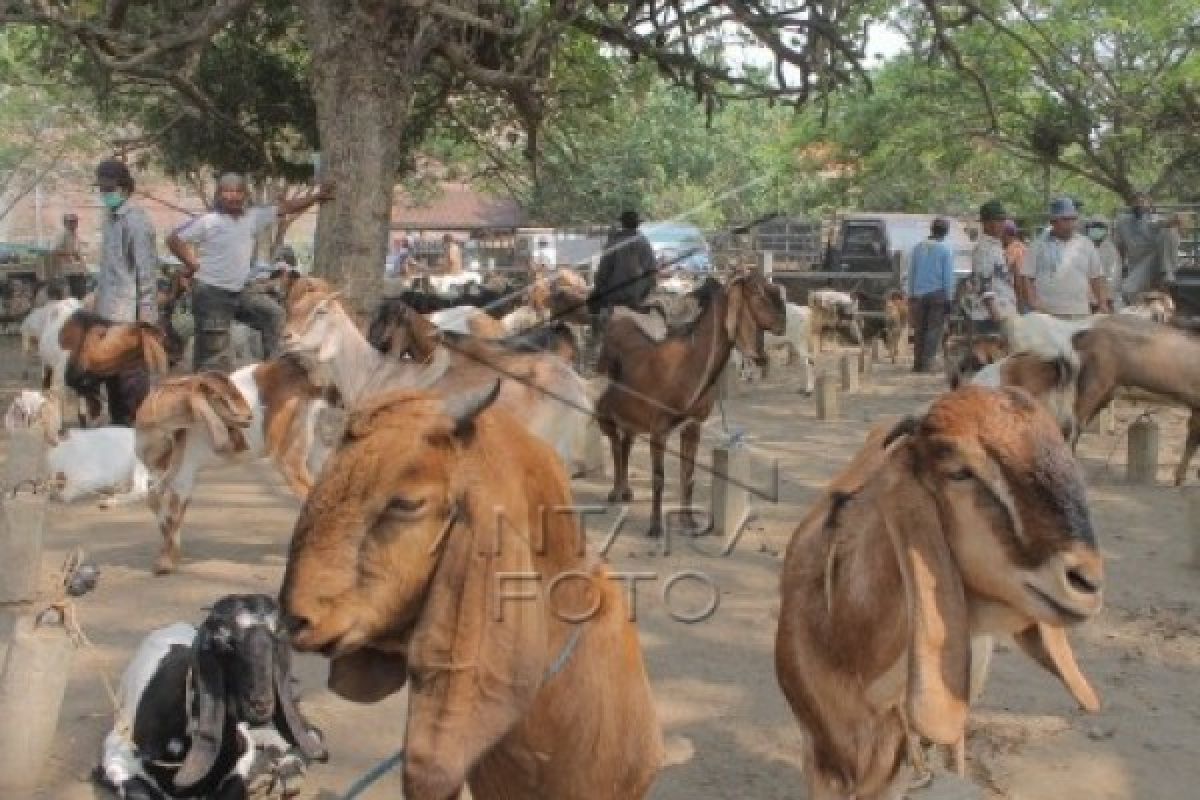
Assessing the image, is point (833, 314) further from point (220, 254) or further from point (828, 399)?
point (220, 254)

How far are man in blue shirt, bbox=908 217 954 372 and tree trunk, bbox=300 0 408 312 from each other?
897 centimetres

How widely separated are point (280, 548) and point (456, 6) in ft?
16.1

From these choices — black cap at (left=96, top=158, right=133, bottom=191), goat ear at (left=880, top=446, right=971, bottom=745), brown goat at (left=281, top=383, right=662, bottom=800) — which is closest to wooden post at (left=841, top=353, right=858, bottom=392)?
black cap at (left=96, top=158, right=133, bottom=191)

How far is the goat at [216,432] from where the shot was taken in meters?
7.44

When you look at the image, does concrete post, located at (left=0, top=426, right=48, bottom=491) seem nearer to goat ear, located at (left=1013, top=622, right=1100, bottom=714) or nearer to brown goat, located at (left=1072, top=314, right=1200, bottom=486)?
goat ear, located at (left=1013, top=622, right=1100, bottom=714)

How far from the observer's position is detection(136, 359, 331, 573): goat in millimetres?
7441

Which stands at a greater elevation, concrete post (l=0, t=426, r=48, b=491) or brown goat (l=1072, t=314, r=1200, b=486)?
brown goat (l=1072, t=314, r=1200, b=486)

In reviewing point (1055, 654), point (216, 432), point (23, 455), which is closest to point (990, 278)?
point (216, 432)

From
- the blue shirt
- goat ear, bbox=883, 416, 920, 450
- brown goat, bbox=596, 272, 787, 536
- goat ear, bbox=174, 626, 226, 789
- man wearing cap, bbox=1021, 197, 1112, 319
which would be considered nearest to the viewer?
goat ear, bbox=883, 416, 920, 450

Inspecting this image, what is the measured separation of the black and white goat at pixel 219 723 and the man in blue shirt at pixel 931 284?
14025 mm

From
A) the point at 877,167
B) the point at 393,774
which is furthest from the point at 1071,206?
the point at 877,167

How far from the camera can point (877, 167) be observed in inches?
1120

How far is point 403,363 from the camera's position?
8117 mm

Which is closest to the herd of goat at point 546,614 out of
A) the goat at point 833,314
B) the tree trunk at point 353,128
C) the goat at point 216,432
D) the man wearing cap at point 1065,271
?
the goat at point 216,432
